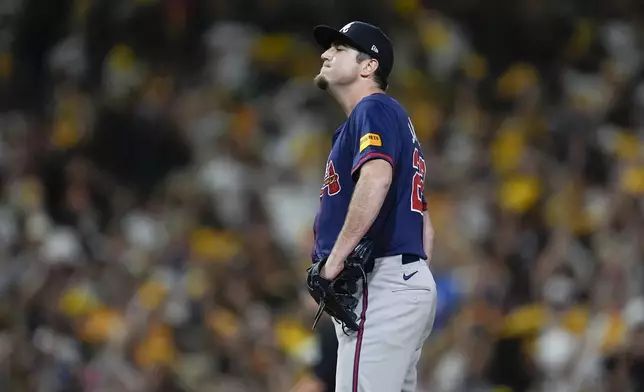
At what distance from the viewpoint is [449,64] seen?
10.4 metres

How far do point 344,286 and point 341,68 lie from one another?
869 mm

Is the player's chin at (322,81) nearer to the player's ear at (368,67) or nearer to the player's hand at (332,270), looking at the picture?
the player's ear at (368,67)

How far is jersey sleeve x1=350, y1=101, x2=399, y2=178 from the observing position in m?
4.18

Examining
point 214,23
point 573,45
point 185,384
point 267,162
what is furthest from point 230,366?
point 573,45

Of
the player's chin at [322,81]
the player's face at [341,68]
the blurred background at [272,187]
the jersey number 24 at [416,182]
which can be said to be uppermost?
the player's face at [341,68]

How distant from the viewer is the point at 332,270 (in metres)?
4.17

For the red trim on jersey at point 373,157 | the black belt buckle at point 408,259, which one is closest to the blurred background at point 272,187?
the black belt buckle at point 408,259

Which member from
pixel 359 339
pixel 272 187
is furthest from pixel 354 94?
pixel 272 187

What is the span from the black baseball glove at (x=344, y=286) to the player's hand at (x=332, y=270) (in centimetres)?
3

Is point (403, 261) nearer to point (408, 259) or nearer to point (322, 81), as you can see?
point (408, 259)

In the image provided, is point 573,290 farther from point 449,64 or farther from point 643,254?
point 449,64

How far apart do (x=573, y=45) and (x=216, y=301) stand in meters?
4.22

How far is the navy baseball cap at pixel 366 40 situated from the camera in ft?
14.6

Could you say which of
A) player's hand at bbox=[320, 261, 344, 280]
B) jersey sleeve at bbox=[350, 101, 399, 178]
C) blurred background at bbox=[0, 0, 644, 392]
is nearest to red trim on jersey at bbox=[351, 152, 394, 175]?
jersey sleeve at bbox=[350, 101, 399, 178]
